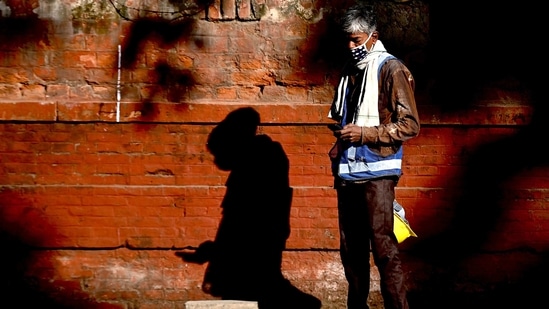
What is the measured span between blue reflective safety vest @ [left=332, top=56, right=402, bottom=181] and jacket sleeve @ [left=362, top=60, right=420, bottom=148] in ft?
0.25

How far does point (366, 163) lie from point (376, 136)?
21 cm

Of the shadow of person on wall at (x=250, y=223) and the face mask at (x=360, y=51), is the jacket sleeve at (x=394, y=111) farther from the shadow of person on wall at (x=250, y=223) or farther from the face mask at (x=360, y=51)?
the shadow of person on wall at (x=250, y=223)

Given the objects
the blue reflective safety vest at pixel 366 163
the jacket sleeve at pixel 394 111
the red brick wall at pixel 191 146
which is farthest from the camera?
the red brick wall at pixel 191 146

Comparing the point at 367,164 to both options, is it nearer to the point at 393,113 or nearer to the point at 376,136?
the point at 376,136

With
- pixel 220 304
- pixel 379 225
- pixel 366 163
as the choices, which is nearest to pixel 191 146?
pixel 220 304

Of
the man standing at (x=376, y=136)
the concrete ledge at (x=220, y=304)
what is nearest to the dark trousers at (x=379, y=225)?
the man standing at (x=376, y=136)

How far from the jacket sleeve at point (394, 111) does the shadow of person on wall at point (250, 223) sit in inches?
51.9

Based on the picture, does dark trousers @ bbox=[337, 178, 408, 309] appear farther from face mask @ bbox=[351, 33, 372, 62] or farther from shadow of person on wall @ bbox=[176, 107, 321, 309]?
shadow of person on wall @ bbox=[176, 107, 321, 309]

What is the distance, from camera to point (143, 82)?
5434 millimetres

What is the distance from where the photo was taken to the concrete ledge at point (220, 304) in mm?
5262

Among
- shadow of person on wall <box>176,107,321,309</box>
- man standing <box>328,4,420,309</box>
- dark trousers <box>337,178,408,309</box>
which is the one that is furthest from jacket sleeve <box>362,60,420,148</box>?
shadow of person on wall <box>176,107,321,309</box>

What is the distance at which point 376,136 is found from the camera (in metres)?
4.22

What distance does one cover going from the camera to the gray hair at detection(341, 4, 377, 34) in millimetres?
4363

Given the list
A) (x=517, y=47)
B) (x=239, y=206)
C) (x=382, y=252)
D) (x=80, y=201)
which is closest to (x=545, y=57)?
(x=517, y=47)
